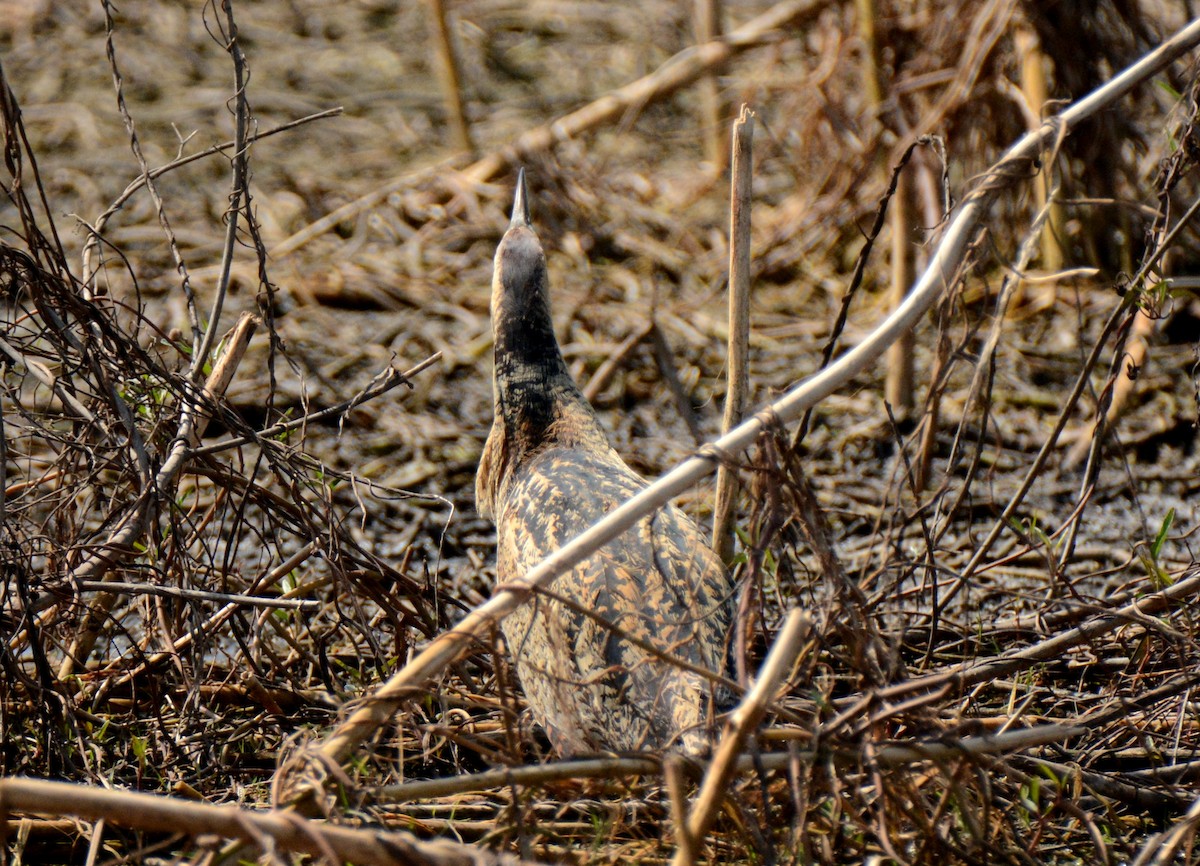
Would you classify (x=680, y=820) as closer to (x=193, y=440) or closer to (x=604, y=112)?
(x=193, y=440)

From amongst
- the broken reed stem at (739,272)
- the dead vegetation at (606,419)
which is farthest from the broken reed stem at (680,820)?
the broken reed stem at (739,272)

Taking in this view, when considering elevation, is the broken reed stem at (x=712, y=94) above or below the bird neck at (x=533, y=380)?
above

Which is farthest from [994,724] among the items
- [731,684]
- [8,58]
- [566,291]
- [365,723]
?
[8,58]

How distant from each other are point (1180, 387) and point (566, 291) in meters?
2.99

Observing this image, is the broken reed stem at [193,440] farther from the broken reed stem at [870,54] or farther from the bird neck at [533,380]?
the broken reed stem at [870,54]

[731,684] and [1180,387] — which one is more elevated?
[731,684]

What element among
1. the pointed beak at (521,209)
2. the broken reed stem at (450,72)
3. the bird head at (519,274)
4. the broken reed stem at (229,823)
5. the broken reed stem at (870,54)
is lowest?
the broken reed stem at (229,823)

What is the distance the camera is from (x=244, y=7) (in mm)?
10125

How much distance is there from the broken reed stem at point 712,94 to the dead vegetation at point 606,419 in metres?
0.08

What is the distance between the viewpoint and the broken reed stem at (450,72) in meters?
7.07

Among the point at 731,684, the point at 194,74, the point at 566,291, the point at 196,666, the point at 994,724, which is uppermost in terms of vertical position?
the point at 194,74

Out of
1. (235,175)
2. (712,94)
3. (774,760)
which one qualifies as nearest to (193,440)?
(235,175)

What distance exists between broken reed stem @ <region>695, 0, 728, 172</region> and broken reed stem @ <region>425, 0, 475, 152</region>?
56.5 inches

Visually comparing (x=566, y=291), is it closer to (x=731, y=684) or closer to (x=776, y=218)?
(x=776, y=218)
